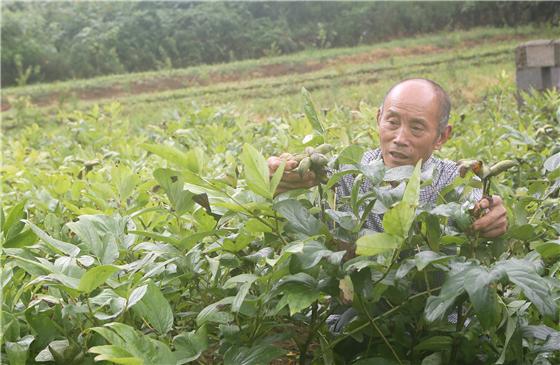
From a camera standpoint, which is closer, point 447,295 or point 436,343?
point 447,295

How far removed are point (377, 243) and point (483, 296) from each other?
0.12 m

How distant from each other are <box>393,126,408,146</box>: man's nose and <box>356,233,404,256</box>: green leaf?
2.62ft

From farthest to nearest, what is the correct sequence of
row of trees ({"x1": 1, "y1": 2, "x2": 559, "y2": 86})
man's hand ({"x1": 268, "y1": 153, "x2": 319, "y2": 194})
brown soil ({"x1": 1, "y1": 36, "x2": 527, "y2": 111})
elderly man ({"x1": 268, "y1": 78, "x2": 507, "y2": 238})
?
1. row of trees ({"x1": 1, "y1": 2, "x2": 559, "y2": 86})
2. brown soil ({"x1": 1, "y1": 36, "x2": 527, "y2": 111})
3. elderly man ({"x1": 268, "y1": 78, "x2": 507, "y2": 238})
4. man's hand ({"x1": 268, "y1": 153, "x2": 319, "y2": 194})

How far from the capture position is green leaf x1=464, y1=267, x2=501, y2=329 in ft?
2.42

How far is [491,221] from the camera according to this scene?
2.95 feet

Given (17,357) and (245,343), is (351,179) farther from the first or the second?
(17,357)

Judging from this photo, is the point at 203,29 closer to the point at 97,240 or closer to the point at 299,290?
the point at 97,240

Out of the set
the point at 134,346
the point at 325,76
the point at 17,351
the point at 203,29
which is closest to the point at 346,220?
the point at 134,346

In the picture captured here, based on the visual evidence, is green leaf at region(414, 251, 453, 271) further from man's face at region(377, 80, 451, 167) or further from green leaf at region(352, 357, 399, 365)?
man's face at region(377, 80, 451, 167)

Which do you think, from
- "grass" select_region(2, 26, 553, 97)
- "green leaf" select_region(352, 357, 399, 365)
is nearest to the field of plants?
"green leaf" select_region(352, 357, 399, 365)

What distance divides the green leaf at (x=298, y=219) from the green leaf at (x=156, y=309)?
165mm

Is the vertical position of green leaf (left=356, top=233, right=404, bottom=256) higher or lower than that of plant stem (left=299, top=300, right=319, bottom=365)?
higher

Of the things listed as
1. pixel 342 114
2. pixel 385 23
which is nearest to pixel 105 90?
pixel 385 23

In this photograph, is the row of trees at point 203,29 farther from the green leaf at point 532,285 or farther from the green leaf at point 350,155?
the green leaf at point 532,285
